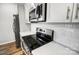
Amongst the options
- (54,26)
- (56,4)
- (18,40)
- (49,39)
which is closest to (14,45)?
(18,40)

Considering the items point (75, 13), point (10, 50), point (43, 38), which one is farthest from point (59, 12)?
point (10, 50)

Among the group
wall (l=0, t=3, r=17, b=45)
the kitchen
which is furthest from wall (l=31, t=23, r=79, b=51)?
wall (l=0, t=3, r=17, b=45)

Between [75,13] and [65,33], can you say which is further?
[65,33]

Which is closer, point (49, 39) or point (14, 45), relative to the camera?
point (14, 45)

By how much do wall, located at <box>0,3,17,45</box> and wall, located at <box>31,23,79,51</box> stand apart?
0.89 ft

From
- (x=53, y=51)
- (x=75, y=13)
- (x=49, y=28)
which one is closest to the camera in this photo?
(x=75, y=13)

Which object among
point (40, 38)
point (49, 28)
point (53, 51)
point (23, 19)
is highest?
point (23, 19)

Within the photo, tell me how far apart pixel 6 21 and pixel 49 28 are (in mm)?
534

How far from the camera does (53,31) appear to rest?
936 mm

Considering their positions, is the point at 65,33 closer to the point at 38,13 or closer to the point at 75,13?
the point at 75,13

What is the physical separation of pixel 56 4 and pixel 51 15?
0.14 metres

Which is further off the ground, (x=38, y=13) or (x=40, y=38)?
(x=38, y=13)

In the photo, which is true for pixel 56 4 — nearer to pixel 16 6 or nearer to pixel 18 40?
pixel 16 6

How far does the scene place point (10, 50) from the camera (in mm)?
829
